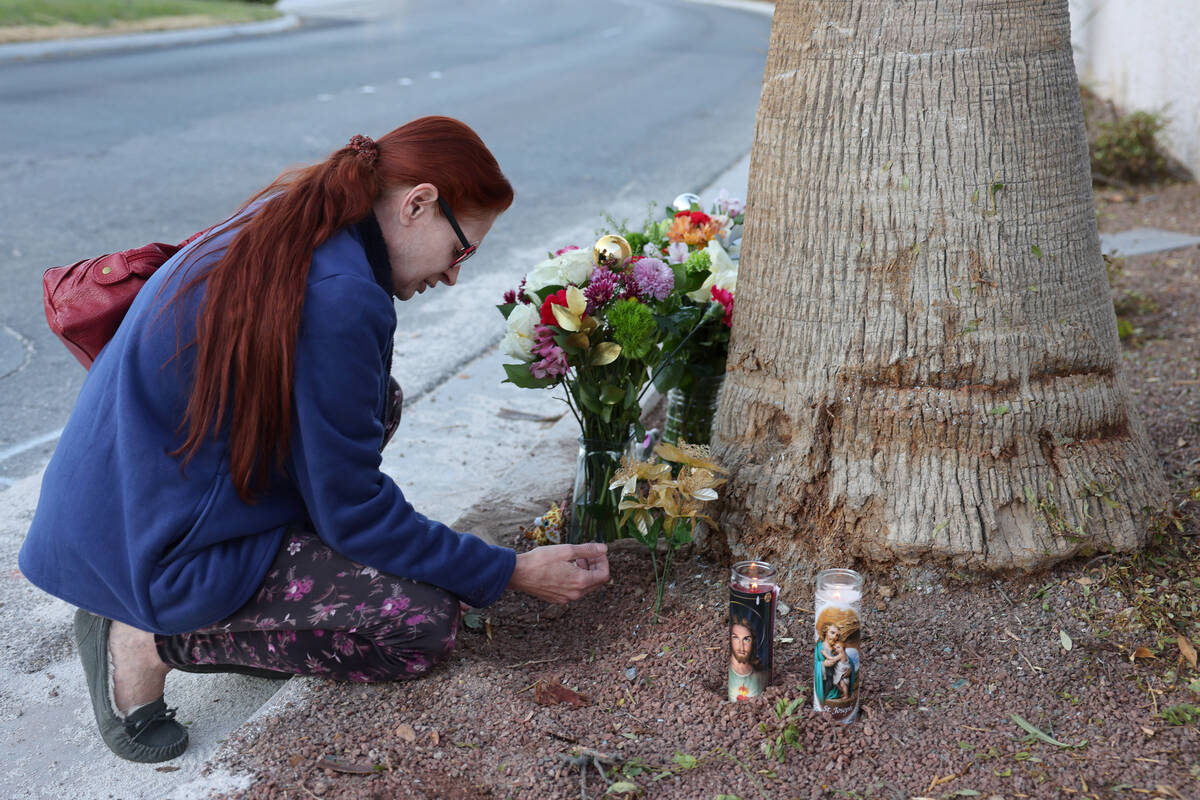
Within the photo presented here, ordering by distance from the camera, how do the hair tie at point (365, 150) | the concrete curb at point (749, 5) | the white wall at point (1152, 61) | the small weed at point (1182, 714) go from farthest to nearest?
the concrete curb at point (749, 5)
the white wall at point (1152, 61)
the hair tie at point (365, 150)
the small weed at point (1182, 714)

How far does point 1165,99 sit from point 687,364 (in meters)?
6.35

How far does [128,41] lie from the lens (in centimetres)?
1427

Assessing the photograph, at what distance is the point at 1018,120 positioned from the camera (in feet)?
7.55

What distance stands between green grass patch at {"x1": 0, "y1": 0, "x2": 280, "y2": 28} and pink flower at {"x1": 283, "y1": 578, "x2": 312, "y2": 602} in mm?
13923

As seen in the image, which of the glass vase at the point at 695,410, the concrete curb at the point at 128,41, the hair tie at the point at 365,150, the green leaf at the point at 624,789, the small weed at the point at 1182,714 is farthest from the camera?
the concrete curb at the point at 128,41

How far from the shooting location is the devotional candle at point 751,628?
6.95ft

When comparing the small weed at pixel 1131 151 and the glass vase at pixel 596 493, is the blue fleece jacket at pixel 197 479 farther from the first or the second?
the small weed at pixel 1131 151

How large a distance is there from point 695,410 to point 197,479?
59.9 inches

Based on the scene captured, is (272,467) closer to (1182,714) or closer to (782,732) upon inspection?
(782,732)

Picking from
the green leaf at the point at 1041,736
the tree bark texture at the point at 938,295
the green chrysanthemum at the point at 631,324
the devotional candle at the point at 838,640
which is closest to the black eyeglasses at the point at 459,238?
the green chrysanthemum at the point at 631,324

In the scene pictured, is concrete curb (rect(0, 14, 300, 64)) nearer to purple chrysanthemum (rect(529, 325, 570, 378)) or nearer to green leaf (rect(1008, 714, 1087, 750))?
purple chrysanthemum (rect(529, 325, 570, 378))

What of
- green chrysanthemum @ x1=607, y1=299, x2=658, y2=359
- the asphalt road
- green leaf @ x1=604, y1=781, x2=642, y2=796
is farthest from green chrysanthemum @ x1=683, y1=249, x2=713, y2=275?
the asphalt road

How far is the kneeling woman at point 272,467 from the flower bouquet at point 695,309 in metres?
0.70

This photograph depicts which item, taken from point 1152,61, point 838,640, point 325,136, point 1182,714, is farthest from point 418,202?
point 1152,61
